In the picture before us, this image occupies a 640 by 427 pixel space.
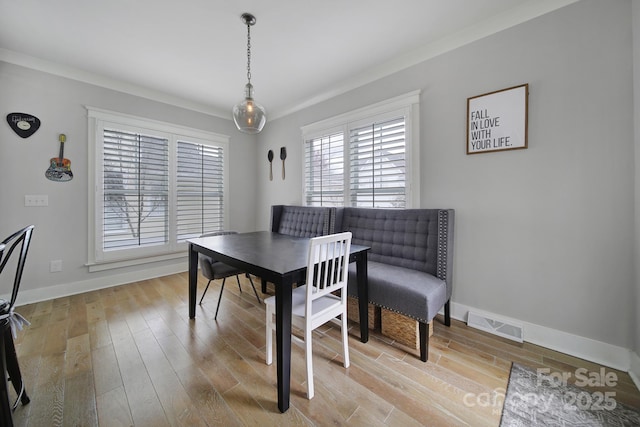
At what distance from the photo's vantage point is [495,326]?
1.98 m

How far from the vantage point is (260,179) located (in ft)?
14.4

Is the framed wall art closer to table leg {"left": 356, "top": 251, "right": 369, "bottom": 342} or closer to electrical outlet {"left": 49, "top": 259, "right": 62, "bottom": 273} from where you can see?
table leg {"left": 356, "top": 251, "right": 369, "bottom": 342}

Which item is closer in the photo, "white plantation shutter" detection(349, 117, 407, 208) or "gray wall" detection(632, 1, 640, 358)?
"gray wall" detection(632, 1, 640, 358)

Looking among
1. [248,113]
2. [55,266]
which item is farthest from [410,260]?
[55,266]

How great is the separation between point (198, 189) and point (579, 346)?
4512mm

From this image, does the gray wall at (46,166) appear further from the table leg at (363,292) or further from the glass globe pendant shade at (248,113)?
the table leg at (363,292)

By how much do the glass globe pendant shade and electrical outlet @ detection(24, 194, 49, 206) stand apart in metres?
2.49

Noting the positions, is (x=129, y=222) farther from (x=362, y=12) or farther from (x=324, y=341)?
(x=362, y=12)

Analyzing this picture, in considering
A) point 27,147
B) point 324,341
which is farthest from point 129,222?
point 324,341

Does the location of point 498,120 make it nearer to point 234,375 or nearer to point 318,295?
point 318,295

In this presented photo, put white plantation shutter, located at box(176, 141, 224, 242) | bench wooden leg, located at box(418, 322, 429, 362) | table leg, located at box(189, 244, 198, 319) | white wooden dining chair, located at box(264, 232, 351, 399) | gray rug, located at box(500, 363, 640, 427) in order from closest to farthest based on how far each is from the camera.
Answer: gray rug, located at box(500, 363, 640, 427) → white wooden dining chair, located at box(264, 232, 351, 399) → bench wooden leg, located at box(418, 322, 429, 362) → table leg, located at box(189, 244, 198, 319) → white plantation shutter, located at box(176, 141, 224, 242)

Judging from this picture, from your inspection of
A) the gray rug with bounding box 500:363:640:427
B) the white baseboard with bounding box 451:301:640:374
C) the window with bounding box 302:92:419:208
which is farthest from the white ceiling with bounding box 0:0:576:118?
the gray rug with bounding box 500:363:640:427

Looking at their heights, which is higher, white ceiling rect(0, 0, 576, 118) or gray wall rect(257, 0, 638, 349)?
white ceiling rect(0, 0, 576, 118)

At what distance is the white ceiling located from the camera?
A: 185 cm
